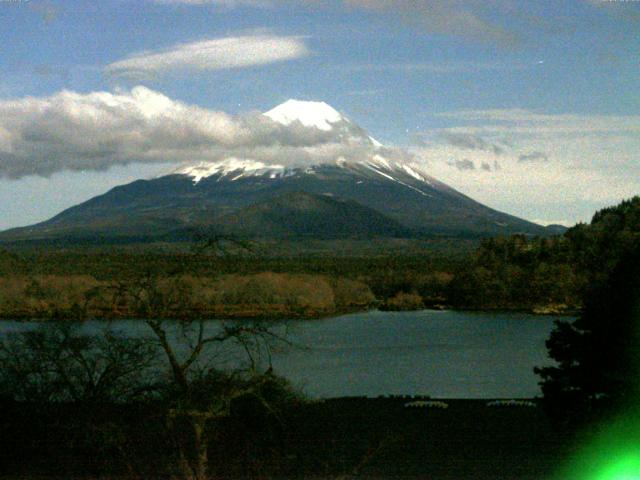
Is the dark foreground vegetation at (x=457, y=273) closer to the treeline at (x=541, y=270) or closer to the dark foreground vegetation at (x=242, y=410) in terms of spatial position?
the treeline at (x=541, y=270)

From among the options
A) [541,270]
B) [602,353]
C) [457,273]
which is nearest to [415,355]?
[602,353]

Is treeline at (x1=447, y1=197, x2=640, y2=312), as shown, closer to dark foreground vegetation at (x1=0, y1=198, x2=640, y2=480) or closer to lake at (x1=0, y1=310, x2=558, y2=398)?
lake at (x1=0, y1=310, x2=558, y2=398)

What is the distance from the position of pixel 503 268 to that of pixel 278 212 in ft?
309

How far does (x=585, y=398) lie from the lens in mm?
12445

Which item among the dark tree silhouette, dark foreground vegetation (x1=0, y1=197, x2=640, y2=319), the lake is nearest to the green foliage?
the dark tree silhouette

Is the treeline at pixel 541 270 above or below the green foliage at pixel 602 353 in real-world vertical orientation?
below

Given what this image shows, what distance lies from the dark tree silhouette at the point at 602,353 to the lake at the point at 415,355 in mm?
6105

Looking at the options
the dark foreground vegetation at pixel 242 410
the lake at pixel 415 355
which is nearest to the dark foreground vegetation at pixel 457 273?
the lake at pixel 415 355

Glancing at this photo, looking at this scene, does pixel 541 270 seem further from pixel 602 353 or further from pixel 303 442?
pixel 602 353

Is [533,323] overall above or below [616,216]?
below

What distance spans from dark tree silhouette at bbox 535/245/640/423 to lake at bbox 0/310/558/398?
611 cm

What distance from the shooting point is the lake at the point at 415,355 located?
28047 mm

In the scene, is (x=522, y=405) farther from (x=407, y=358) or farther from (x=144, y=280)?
(x=407, y=358)

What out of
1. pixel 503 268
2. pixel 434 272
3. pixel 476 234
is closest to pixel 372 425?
pixel 503 268
